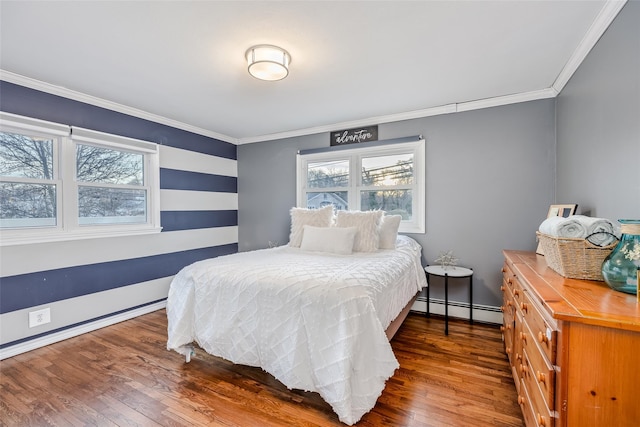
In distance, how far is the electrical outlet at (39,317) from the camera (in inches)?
97.8

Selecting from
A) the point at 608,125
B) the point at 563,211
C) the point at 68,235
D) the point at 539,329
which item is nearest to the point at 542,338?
the point at 539,329

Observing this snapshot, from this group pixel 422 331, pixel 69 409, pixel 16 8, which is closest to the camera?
pixel 16 8

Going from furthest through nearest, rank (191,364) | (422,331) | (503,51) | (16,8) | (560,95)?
(422,331)
(560,95)
(191,364)
(503,51)
(16,8)

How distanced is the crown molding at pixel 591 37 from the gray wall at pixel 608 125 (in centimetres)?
4

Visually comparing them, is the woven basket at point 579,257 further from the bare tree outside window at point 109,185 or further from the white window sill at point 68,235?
the bare tree outside window at point 109,185

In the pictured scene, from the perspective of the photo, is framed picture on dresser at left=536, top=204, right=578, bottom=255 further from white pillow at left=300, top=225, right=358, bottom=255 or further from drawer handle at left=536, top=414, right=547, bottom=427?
white pillow at left=300, top=225, right=358, bottom=255

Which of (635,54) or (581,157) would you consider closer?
(635,54)

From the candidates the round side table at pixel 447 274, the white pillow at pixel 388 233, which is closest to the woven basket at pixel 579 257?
the round side table at pixel 447 274

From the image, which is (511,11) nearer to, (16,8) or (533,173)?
(533,173)

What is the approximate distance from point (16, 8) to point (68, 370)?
8.02 ft

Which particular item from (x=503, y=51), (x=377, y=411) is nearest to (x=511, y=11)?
(x=503, y=51)

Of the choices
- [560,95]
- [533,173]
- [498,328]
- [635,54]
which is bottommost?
[498,328]

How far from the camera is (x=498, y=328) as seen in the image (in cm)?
288

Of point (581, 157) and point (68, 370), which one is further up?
point (581, 157)
